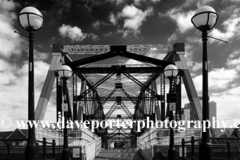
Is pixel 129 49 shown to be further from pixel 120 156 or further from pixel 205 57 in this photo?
pixel 205 57

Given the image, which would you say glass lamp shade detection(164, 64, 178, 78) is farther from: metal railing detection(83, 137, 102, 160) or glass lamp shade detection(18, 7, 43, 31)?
metal railing detection(83, 137, 102, 160)

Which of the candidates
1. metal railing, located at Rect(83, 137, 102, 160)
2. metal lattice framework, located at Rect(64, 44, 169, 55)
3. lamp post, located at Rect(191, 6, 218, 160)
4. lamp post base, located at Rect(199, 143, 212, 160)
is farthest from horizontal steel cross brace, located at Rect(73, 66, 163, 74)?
lamp post base, located at Rect(199, 143, 212, 160)

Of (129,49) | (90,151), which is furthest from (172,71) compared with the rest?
(129,49)

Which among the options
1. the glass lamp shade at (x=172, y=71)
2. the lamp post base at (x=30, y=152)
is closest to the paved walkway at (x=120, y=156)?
the glass lamp shade at (x=172, y=71)

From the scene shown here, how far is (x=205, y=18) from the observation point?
372 inches

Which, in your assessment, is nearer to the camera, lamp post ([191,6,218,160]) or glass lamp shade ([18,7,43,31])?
lamp post ([191,6,218,160])

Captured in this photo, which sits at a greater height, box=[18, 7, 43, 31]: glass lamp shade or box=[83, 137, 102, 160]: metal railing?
box=[18, 7, 43, 31]: glass lamp shade

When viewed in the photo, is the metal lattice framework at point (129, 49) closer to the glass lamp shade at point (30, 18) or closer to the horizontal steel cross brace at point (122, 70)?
the horizontal steel cross brace at point (122, 70)

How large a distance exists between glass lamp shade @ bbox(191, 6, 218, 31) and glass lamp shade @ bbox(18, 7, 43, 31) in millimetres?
5334

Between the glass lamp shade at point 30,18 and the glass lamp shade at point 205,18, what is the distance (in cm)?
533

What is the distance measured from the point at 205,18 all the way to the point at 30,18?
581 centimetres

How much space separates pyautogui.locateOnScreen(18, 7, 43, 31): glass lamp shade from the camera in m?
10.2

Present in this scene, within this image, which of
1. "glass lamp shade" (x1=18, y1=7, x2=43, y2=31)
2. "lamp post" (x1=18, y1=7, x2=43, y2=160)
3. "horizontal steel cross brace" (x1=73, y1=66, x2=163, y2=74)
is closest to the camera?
"lamp post" (x1=18, y1=7, x2=43, y2=160)

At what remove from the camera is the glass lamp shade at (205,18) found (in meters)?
9.42
